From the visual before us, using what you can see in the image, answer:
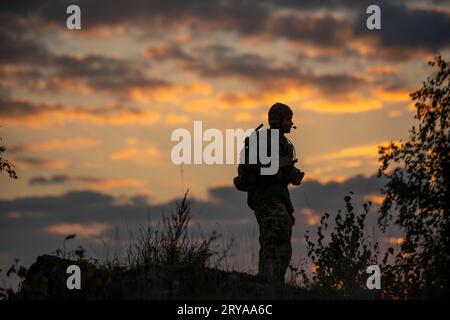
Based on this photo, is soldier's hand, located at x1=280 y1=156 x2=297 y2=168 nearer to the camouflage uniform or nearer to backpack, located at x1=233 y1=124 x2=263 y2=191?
backpack, located at x1=233 y1=124 x2=263 y2=191

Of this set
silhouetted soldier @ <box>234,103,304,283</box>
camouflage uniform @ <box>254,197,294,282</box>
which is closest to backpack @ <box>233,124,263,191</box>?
silhouetted soldier @ <box>234,103,304,283</box>

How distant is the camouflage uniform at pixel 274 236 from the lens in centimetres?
1295

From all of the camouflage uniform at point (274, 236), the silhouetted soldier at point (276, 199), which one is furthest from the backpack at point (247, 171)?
the camouflage uniform at point (274, 236)

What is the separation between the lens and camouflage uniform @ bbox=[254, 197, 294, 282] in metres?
12.9

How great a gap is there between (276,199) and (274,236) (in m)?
0.65

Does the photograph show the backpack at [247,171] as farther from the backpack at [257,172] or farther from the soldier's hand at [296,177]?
the soldier's hand at [296,177]

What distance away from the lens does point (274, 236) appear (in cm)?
1298

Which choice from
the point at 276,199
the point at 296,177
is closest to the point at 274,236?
the point at 276,199

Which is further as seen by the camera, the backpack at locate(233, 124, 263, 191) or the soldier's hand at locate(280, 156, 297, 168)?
the backpack at locate(233, 124, 263, 191)
